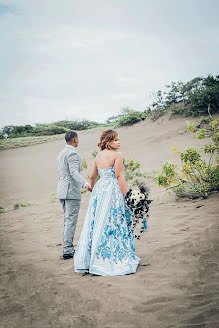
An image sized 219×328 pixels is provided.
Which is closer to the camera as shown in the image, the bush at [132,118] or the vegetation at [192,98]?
the vegetation at [192,98]

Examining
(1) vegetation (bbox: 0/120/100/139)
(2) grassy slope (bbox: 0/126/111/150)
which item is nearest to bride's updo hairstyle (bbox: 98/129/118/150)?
(2) grassy slope (bbox: 0/126/111/150)

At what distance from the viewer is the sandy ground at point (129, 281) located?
7.72ft

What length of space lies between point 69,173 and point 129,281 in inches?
73.0

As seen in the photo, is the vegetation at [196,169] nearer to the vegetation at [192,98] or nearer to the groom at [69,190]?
the groom at [69,190]

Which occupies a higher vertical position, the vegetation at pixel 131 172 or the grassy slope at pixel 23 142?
the grassy slope at pixel 23 142

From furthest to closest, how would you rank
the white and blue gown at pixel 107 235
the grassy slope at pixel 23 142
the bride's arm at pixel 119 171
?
the grassy slope at pixel 23 142 < the bride's arm at pixel 119 171 < the white and blue gown at pixel 107 235

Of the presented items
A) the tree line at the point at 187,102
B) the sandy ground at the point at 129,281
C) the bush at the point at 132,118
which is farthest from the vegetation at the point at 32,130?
the sandy ground at the point at 129,281

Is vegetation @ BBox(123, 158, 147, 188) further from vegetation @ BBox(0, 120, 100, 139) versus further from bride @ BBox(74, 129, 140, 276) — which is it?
vegetation @ BBox(0, 120, 100, 139)

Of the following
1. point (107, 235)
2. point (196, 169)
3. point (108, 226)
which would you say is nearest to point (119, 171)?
point (108, 226)

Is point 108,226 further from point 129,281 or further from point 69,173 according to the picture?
point 69,173

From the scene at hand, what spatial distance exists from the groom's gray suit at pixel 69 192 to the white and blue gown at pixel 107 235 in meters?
0.55

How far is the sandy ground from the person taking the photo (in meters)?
2.35

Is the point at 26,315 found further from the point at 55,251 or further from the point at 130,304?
the point at 55,251

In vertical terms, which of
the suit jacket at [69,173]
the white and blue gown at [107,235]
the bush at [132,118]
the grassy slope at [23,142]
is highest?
the bush at [132,118]
